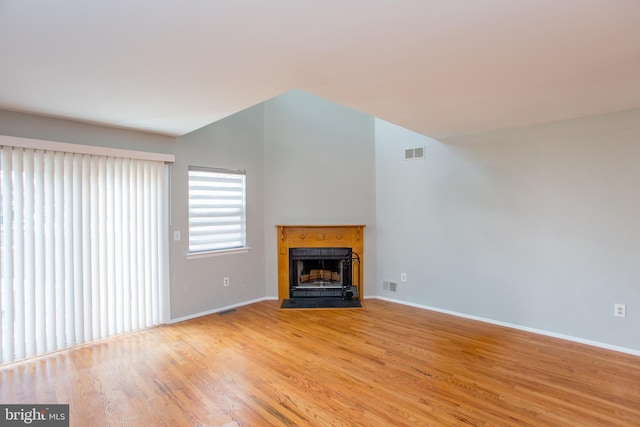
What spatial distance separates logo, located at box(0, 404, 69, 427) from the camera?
2082 mm

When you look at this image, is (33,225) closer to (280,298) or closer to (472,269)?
(280,298)

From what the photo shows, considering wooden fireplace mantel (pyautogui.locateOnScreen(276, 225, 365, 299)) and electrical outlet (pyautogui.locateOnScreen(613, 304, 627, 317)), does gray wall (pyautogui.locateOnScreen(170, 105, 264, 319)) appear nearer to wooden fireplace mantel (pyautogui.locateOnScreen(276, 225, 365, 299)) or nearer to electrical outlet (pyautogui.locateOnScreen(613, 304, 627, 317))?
wooden fireplace mantel (pyautogui.locateOnScreen(276, 225, 365, 299))

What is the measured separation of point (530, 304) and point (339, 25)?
143 inches

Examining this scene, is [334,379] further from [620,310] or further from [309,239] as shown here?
[620,310]

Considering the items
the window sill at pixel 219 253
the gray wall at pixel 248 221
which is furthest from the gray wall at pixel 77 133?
the window sill at pixel 219 253

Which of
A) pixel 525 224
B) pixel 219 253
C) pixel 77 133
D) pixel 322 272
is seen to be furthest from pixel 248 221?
pixel 525 224

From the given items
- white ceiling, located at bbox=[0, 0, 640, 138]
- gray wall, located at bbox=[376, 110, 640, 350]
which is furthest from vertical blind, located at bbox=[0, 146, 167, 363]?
gray wall, located at bbox=[376, 110, 640, 350]

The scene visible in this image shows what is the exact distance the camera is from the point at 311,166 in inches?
192

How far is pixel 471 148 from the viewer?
13.2 feet

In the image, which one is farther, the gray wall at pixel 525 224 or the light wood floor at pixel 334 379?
the gray wall at pixel 525 224

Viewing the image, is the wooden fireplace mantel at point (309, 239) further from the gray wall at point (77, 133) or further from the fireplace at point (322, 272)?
the gray wall at point (77, 133)

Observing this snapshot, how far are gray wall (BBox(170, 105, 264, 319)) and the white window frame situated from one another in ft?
0.26

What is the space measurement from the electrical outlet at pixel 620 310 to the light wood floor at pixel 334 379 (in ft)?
1.37

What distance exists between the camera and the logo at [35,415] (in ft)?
6.83
